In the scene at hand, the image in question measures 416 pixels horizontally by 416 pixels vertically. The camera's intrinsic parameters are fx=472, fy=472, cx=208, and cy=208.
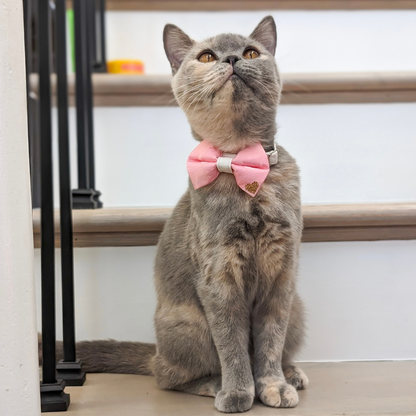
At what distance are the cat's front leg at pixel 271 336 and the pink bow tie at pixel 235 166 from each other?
0.66ft

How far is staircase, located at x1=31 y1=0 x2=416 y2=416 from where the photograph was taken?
40.9 inches

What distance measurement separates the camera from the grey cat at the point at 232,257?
884 millimetres

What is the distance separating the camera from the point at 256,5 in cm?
170

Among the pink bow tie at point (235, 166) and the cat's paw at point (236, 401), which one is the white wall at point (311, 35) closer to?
the pink bow tie at point (235, 166)

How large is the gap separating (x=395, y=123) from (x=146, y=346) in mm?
935

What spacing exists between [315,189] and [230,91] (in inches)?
24.1

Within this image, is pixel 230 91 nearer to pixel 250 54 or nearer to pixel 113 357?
pixel 250 54

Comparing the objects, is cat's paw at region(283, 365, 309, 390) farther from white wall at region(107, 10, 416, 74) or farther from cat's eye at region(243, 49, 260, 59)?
white wall at region(107, 10, 416, 74)

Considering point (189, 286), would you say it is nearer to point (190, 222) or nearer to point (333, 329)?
point (190, 222)

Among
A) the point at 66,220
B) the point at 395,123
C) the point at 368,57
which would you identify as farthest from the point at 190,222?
the point at 368,57

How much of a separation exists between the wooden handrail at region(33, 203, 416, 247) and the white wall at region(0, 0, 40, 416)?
401mm

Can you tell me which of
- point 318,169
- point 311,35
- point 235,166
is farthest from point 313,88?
point 235,166

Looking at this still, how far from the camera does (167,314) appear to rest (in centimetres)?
99

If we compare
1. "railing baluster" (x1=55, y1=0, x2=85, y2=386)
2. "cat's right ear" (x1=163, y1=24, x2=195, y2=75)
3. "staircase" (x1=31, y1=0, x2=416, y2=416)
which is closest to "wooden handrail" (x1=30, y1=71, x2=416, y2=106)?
"staircase" (x1=31, y1=0, x2=416, y2=416)
